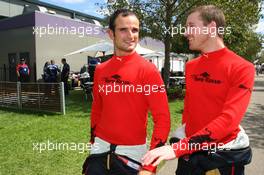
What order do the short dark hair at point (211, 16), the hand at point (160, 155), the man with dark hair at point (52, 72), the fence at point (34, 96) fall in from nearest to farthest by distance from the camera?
the hand at point (160, 155), the short dark hair at point (211, 16), the fence at point (34, 96), the man with dark hair at point (52, 72)

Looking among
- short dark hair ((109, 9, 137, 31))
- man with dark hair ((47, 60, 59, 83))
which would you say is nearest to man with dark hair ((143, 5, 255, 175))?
short dark hair ((109, 9, 137, 31))

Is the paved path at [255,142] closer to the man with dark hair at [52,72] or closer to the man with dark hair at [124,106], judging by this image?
the man with dark hair at [124,106]

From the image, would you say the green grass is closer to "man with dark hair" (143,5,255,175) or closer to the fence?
the fence

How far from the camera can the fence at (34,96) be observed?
12992 millimetres

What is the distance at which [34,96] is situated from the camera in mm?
14094

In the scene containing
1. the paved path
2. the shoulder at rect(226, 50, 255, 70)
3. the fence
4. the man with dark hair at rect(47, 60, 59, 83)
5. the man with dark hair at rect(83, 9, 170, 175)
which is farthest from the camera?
the man with dark hair at rect(47, 60, 59, 83)

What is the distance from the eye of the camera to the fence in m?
A: 13.0

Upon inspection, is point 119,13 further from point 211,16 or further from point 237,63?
point 237,63

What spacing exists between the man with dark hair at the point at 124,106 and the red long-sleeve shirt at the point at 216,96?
281mm

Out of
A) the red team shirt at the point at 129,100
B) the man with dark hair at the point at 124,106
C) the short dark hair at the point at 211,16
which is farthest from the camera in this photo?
the man with dark hair at the point at 124,106

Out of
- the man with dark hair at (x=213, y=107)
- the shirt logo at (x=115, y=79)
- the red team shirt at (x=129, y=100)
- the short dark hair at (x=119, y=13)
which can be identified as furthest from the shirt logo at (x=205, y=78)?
the short dark hair at (x=119, y=13)

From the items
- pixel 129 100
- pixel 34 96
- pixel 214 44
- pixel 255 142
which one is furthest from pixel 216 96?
pixel 34 96

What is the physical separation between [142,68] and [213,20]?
2.18ft

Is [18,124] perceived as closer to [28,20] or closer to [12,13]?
[28,20]
